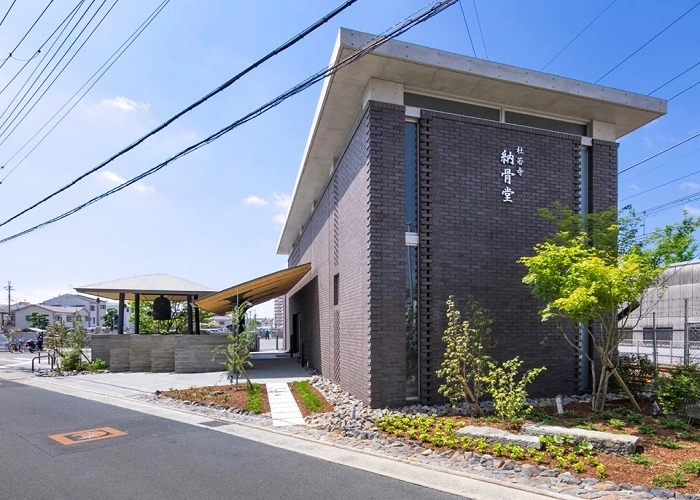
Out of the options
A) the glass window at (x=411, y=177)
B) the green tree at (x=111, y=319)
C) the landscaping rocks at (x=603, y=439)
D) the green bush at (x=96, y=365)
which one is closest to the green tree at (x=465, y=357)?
the landscaping rocks at (x=603, y=439)

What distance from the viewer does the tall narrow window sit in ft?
30.7

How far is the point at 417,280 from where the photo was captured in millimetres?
9570

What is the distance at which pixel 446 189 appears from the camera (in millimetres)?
9766

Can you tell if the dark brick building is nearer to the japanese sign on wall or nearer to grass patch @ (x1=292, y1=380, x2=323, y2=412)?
the japanese sign on wall

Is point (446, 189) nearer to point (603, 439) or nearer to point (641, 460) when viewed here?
point (603, 439)

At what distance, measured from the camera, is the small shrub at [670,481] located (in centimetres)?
511

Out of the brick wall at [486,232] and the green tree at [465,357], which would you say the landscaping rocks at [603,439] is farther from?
the brick wall at [486,232]


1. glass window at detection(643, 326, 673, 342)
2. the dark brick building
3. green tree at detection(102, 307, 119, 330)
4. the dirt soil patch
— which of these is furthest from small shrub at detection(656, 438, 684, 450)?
green tree at detection(102, 307, 119, 330)

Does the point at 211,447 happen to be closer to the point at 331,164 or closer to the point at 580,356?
the point at 580,356

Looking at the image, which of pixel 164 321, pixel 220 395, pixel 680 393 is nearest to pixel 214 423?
pixel 220 395

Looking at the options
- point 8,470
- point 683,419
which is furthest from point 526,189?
point 8,470

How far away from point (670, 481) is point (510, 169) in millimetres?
6687

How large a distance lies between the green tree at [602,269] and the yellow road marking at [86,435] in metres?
7.73

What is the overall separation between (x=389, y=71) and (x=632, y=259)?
221 inches
